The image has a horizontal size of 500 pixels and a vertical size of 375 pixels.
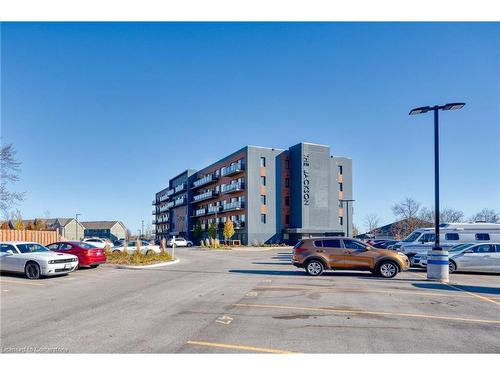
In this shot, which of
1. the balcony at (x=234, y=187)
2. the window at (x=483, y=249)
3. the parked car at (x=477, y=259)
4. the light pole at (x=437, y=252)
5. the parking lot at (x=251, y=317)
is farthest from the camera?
the balcony at (x=234, y=187)

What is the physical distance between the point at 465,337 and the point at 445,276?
353 inches

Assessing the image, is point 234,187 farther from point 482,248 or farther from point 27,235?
point 482,248

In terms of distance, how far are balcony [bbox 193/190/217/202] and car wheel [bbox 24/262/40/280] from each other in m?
57.0

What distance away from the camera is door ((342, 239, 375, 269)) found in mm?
16078

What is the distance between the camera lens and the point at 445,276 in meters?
14.8

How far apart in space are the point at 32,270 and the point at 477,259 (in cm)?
1888

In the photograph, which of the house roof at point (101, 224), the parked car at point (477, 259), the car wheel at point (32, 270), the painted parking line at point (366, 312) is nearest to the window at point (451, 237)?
the parked car at point (477, 259)

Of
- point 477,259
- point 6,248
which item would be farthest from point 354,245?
point 6,248

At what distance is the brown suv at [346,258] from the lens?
1588 centimetres

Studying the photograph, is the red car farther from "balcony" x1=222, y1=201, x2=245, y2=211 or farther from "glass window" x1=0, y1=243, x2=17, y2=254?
"balcony" x1=222, y1=201, x2=245, y2=211

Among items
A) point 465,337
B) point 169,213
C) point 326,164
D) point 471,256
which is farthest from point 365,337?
point 169,213

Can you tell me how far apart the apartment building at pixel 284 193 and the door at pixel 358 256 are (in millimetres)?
44134

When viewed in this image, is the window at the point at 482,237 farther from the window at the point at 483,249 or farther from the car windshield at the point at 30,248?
the car windshield at the point at 30,248

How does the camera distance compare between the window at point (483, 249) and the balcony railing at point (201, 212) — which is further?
the balcony railing at point (201, 212)
